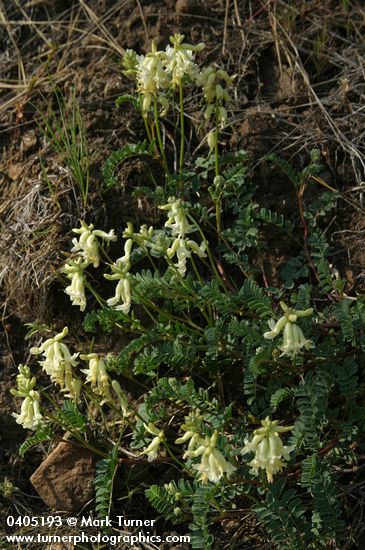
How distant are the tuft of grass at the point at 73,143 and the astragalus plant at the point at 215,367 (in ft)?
0.54

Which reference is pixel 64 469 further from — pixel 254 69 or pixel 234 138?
pixel 254 69

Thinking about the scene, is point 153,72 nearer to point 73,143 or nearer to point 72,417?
point 73,143

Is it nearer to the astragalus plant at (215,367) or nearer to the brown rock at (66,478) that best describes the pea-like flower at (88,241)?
the astragalus plant at (215,367)

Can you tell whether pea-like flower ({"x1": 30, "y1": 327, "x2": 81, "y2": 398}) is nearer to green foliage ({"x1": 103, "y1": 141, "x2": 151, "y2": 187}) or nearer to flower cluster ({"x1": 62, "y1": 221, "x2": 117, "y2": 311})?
flower cluster ({"x1": 62, "y1": 221, "x2": 117, "y2": 311})

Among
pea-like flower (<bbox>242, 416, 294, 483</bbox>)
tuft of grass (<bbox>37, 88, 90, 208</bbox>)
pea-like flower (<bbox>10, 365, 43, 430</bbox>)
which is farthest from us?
tuft of grass (<bbox>37, 88, 90, 208</bbox>)

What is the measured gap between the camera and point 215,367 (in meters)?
3.84

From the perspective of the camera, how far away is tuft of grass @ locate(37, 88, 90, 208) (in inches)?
170

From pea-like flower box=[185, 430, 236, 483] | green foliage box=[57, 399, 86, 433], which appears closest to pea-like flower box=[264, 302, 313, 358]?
pea-like flower box=[185, 430, 236, 483]

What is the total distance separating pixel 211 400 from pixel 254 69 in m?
2.14

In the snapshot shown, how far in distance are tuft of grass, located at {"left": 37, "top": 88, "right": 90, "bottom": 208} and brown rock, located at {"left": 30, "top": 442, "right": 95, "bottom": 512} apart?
1.40m

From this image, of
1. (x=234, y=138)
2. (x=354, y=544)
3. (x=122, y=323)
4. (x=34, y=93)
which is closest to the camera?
(x=354, y=544)

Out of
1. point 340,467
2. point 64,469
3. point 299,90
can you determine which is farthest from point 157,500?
point 299,90

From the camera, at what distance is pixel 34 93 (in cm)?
503

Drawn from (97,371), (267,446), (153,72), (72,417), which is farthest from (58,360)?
(153,72)
